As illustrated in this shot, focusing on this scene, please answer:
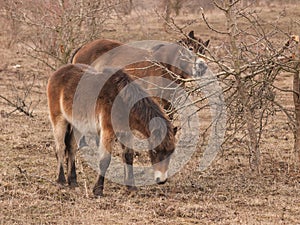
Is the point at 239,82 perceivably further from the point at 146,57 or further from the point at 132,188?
the point at 146,57

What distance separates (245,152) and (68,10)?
18.7ft

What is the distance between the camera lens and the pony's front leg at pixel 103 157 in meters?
6.81

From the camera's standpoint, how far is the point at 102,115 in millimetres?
6918

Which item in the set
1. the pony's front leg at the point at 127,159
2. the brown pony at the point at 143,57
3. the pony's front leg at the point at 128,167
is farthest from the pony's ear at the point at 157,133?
the brown pony at the point at 143,57

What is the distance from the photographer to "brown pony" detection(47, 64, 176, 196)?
653cm

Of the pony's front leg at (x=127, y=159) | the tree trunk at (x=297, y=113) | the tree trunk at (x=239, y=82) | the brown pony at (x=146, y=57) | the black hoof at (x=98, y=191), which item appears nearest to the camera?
the black hoof at (x=98, y=191)

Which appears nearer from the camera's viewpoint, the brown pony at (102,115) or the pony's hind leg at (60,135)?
the brown pony at (102,115)

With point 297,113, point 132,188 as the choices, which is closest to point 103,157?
point 132,188

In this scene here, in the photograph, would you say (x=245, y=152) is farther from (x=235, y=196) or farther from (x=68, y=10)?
(x=68, y=10)

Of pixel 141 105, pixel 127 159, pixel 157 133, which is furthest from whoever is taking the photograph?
pixel 127 159

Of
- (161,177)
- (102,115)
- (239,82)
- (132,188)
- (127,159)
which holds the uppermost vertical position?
(239,82)

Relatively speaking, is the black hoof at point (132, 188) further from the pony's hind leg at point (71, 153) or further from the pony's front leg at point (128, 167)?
the pony's hind leg at point (71, 153)

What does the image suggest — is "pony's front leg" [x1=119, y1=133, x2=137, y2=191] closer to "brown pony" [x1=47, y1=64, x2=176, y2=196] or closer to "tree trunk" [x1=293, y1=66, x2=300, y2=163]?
"brown pony" [x1=47, y1=64, x2=176, y2=196]

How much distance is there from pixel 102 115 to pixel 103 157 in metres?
0.51
